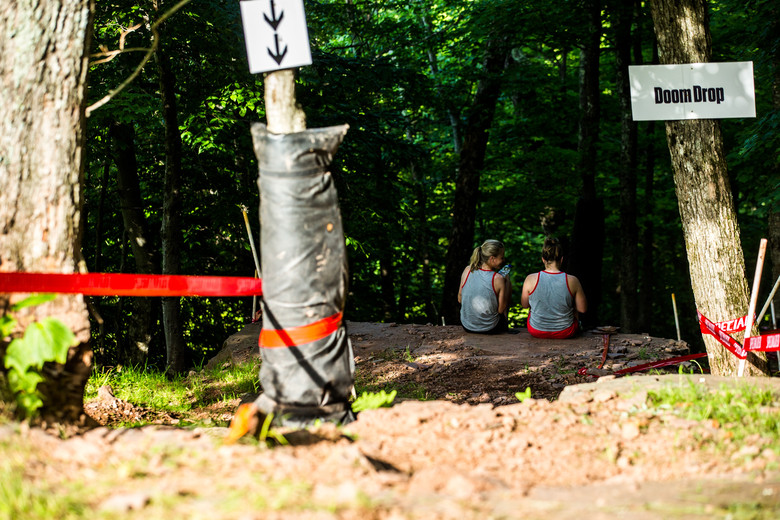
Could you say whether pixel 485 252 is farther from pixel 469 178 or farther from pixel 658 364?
pixel 469 178

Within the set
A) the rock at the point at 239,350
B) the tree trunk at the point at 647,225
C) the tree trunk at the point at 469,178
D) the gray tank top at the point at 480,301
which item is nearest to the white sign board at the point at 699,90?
the gray tank top at the point at 480,301

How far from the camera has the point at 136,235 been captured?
495 inches

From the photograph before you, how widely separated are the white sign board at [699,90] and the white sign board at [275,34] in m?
2.56

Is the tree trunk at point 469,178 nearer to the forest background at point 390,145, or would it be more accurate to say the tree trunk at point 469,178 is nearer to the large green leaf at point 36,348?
the forest background at point 390,145

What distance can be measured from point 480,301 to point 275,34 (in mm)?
5236

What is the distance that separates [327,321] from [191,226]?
1120 centimetres

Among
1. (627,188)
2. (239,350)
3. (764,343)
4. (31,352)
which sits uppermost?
(627,188)

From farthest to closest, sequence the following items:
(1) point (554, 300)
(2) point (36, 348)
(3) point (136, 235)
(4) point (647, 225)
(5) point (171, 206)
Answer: (4) point (647, 225), (3) point (136, 235), (5) point (171, 206), (1) point (554, 300), (2) point (36, 348)

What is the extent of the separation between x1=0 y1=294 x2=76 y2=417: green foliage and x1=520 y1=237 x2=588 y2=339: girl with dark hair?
5.86m

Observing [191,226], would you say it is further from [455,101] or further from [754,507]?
[754,507]

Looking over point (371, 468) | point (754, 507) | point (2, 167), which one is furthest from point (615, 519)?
point (2, 167)

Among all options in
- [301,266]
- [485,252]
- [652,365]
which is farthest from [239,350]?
[301,266]

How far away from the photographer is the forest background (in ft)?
32.6

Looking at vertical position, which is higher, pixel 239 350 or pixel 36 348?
pixel 36 348
